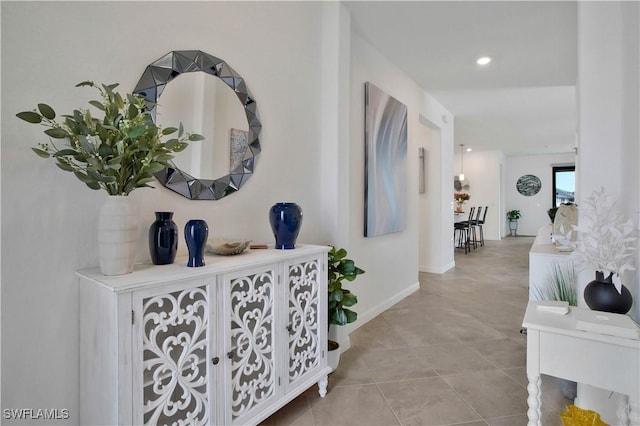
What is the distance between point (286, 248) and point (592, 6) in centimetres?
209

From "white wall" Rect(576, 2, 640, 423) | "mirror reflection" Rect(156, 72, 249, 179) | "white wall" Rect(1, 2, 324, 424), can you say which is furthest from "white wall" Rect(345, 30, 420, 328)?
"white wall" Rect(576, 2, 640, 423)

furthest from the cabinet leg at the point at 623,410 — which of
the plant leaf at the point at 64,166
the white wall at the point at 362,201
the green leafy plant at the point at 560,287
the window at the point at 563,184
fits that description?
the window at the point at 563,184

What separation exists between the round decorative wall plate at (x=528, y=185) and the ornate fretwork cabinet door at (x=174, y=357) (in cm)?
1224

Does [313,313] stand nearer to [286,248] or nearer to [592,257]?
[286,248]

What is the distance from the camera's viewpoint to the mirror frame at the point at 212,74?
150cm

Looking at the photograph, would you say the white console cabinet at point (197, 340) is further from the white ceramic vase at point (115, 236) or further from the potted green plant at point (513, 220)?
the potted green plant at point (513, 220)

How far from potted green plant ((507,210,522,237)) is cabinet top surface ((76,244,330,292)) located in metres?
11.4

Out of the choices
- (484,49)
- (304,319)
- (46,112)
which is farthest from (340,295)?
(484,49)

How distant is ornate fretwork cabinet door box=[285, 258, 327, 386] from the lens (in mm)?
1743

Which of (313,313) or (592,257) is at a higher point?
(592,257)

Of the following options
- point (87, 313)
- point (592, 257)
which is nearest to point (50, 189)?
point (87, 313)

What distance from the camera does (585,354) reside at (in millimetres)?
1254

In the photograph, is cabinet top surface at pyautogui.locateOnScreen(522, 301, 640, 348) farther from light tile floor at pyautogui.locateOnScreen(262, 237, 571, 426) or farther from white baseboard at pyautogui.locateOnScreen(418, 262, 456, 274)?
white baseboard at pyautogui.locateOnScreen(418, 262, 456, 274)

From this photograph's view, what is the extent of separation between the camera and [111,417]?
1.09 metres
